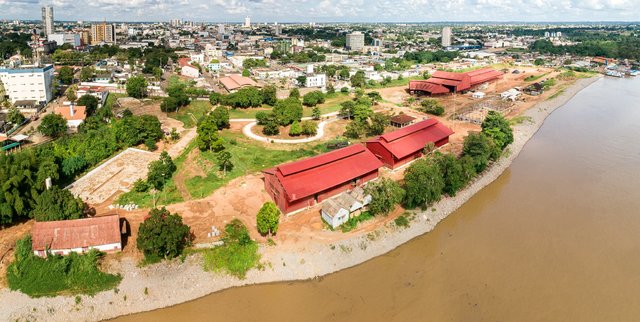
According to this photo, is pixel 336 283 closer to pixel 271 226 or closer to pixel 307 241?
pixel 307 241

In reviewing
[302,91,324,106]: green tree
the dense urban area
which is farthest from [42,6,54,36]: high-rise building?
[302,91,324,106]: green tree

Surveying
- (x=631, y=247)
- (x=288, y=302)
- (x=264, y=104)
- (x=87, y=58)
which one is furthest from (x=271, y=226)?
(x=87, y=58)

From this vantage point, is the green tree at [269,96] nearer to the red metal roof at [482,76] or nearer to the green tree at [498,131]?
the green tree at [498,131]

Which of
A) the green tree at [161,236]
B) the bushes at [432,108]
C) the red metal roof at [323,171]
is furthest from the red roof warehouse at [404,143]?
the green tree at [161,236]

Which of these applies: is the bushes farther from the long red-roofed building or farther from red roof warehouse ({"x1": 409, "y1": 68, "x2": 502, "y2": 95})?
the long red-roofed building

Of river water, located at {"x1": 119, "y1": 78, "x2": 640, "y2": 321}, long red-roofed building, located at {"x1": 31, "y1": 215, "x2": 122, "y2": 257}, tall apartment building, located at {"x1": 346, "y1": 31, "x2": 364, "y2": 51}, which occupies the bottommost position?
river water, located at {"x1": 119, "y1": 78, "x2": 640, "y2": 321}
